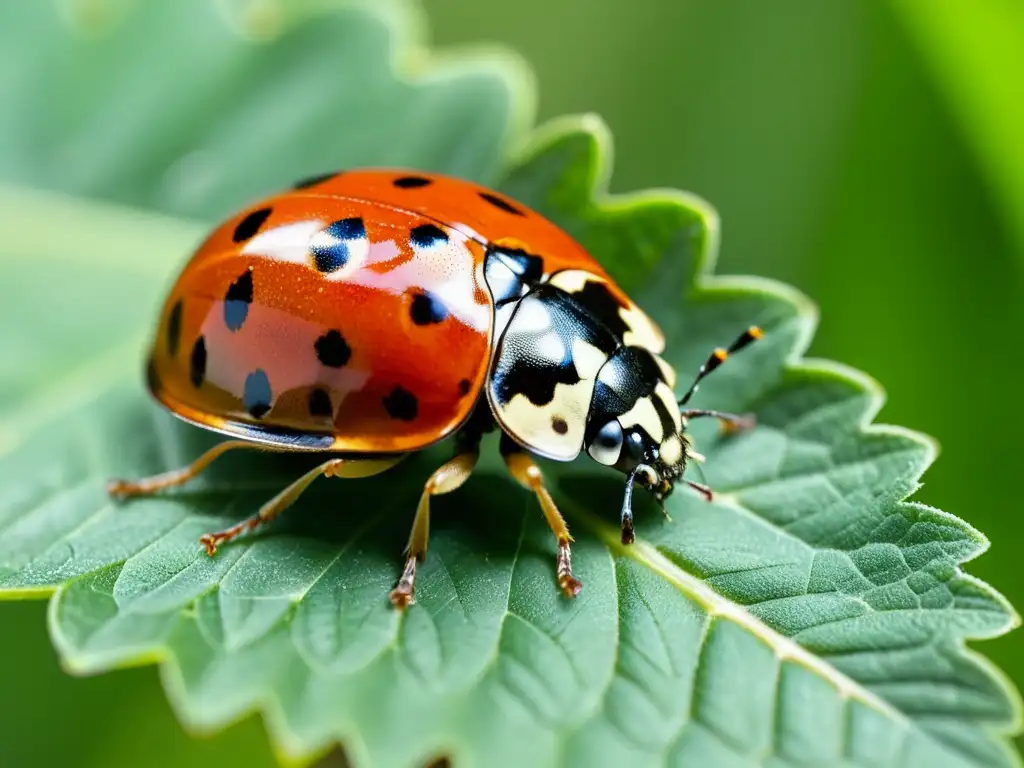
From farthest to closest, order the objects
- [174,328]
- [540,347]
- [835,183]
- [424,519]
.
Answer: [835,183], [174,328], [540,347], [424,519]

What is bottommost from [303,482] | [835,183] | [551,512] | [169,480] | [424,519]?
[169,480]

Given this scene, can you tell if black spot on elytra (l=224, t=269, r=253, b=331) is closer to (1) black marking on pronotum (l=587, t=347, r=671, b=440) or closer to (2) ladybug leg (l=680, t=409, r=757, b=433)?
(1) black marking on pronotum (l=587, t=347, r=671, b=440)

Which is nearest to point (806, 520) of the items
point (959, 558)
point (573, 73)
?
point (959, 558)

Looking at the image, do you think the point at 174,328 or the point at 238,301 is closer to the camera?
the point at 238,301

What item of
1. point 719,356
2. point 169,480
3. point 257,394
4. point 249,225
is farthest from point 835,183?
point 169,480

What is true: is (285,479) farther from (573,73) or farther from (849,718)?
(573,73)

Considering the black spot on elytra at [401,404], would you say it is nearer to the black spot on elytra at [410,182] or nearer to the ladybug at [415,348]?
the ladybug at [415,348]

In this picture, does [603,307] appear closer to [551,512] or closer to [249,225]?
[551,512]
